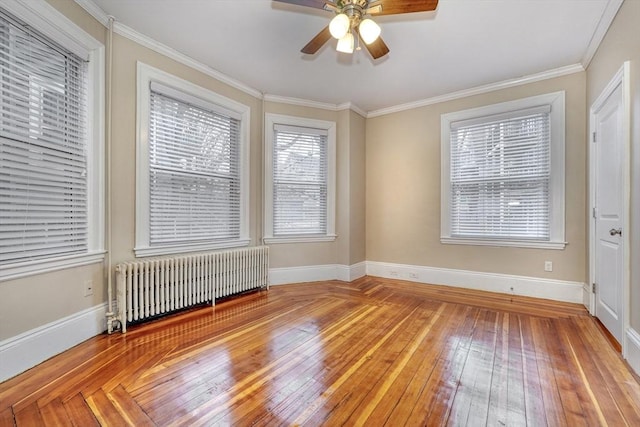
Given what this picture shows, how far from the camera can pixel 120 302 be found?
101 inches

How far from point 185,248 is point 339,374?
220cm

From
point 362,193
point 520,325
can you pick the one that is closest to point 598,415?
point 520,325

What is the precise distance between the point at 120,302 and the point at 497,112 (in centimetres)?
469

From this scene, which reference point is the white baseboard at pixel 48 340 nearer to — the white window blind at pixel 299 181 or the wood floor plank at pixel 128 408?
the wood floor plank at pixel 128 408

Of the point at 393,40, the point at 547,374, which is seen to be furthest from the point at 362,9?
the point at 547,374

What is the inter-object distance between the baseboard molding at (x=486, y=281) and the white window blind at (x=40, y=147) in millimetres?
3849

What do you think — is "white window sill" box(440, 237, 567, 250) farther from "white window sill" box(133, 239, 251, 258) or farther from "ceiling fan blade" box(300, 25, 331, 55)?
"ceiling fan blade" box(300, 25, 331, 55)

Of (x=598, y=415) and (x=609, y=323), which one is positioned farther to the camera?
(x=609, y=323)

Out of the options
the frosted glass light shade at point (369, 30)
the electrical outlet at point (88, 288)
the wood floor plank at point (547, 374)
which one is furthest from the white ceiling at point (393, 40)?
the wood floor plank at point (547, 374)

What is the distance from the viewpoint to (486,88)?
381cm

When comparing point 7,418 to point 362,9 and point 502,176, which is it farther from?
point 502,176

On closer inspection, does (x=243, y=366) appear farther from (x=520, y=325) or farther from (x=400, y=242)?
(x=400, y=242)

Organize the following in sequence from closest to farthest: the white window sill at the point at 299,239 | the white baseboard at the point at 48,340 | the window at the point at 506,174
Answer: the white baseboard at the point at 48,340 → the window at the point at 506,174 → the white window sill at the point at 299,239

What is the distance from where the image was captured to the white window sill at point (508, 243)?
341 centimetres
